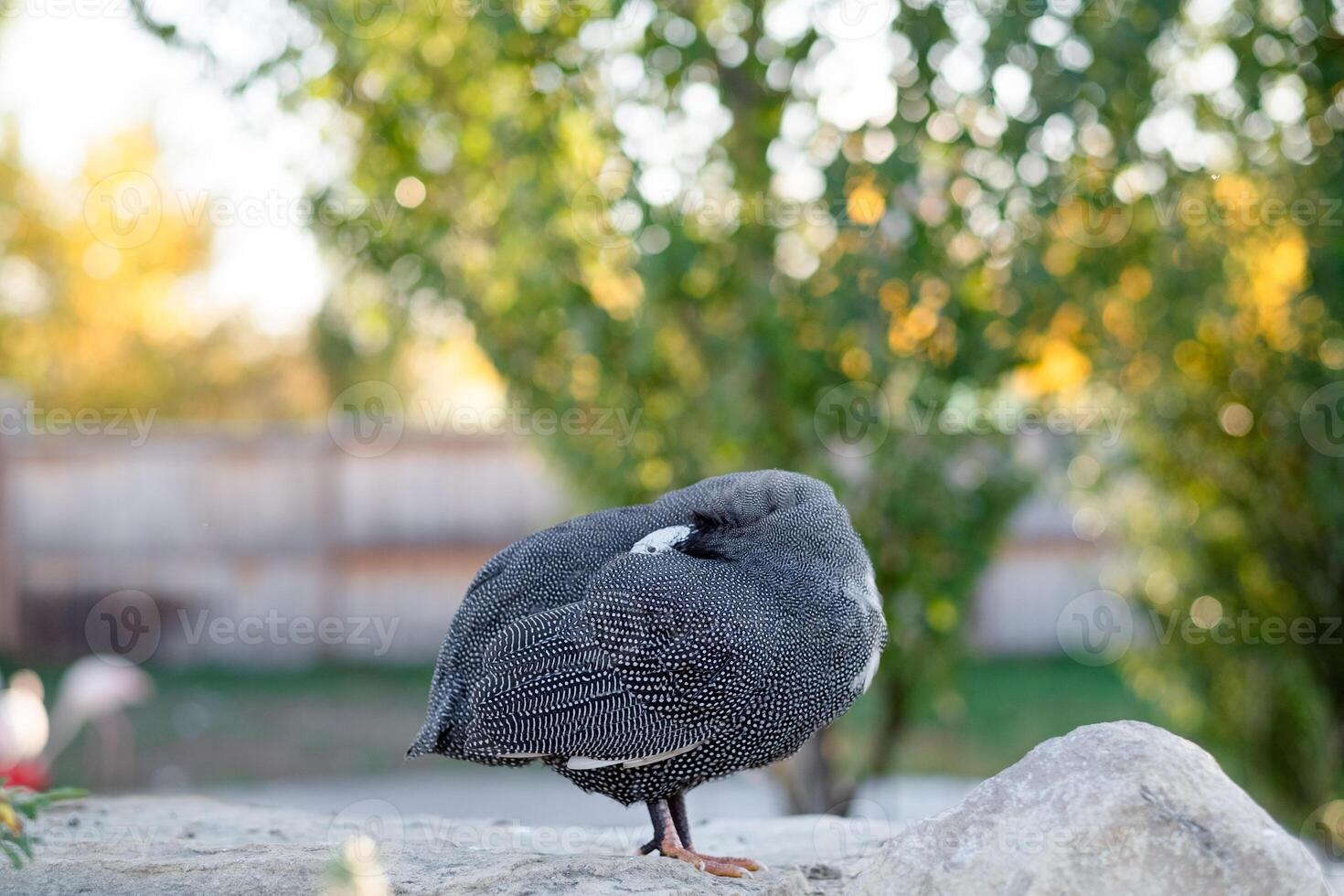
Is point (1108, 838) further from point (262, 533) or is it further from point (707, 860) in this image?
point (262, 533)

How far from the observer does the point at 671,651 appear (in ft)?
10.2

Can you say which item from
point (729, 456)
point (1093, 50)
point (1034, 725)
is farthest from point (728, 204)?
point (1034, 725)

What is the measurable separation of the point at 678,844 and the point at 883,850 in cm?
70

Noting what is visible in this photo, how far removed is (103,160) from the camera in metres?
16.2

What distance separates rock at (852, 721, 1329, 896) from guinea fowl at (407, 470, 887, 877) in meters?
0.42

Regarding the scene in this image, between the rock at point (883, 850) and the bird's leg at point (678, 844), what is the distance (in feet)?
0.16

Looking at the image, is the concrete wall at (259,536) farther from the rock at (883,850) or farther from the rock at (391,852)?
the rock at (883,850)

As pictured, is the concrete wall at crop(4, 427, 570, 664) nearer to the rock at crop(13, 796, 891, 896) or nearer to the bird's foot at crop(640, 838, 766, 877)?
the rock at crop(13, 796, 891, 896)

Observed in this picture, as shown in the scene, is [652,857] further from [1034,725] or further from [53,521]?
[53,521]

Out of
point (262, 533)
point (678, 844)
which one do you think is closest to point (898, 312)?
point (678, 844)

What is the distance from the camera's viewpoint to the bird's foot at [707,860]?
334cm

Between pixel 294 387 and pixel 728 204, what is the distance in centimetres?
1569

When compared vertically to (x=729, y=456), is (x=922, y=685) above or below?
below

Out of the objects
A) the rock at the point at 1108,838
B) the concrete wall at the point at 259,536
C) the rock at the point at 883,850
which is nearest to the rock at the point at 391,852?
the rock at the point at 883,850
